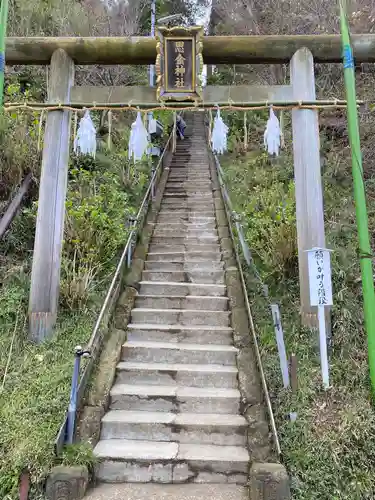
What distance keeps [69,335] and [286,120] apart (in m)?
11.1

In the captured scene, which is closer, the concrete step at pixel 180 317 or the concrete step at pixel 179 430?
the concrete step at pixel 179 430

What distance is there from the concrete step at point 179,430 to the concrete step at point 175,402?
20 centimetres

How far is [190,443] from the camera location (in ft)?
13.4

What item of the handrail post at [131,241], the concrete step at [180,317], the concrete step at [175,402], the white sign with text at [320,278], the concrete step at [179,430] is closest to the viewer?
the concrete step at [179,430]

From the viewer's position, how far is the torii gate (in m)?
5.48

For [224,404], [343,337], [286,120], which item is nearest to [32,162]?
[224,404]

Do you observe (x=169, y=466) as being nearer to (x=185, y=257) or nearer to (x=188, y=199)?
(x=185, y=257)

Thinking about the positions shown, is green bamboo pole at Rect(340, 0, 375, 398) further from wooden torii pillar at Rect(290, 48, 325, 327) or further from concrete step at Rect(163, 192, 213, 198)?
concrete step at Rect(163, 192, 213, 198)

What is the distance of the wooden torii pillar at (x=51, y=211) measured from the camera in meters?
5.30

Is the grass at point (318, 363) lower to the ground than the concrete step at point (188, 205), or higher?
lower

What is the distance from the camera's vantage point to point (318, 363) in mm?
4754

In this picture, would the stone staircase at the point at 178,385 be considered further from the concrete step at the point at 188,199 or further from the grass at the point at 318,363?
the concrete step at the point at 188,199

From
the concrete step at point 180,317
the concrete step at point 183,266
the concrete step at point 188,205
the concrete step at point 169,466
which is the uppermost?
the concrete step at point 188,205

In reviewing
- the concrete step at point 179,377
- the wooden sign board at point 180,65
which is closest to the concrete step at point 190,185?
the wooden sign board at point 180,65
